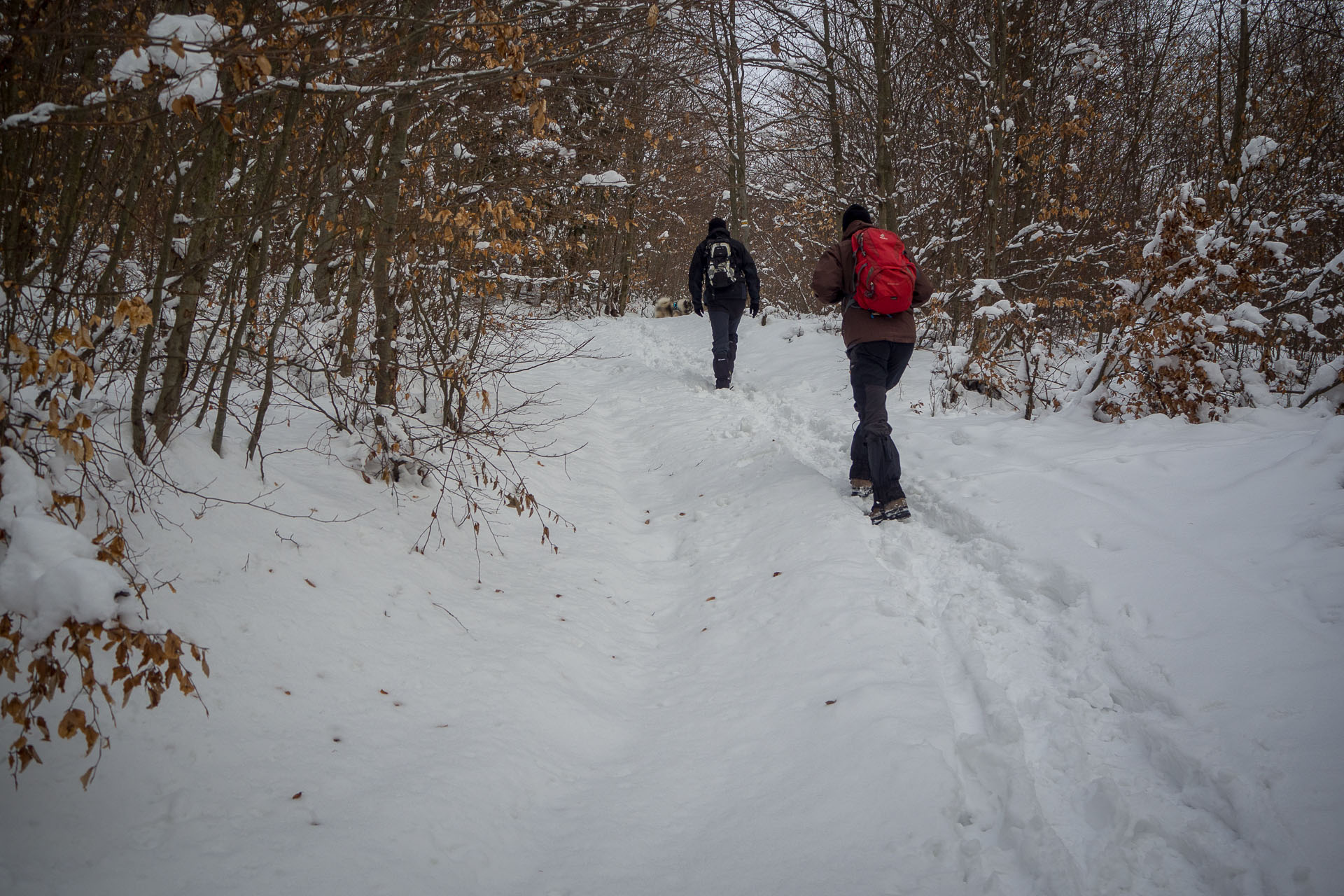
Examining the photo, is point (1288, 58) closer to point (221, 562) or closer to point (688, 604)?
point (688, 604)

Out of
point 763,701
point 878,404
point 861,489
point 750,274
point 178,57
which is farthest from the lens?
point 750,274

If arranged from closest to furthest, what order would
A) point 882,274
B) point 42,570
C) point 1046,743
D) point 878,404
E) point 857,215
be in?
point 42,570, point 1046,743, point 882,274, point 878,404, point 857,215

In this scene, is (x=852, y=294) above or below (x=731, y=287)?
below

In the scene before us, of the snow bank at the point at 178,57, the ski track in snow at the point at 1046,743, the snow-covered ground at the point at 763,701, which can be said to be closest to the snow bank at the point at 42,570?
the snow-covered ground at the point at 763,701

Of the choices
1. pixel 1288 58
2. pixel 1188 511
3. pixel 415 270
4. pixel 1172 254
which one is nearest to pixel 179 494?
pixel 415 270

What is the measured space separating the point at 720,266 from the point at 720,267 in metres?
0.01

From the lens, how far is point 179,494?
3377 millimetres

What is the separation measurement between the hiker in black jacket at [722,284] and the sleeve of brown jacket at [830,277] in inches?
152

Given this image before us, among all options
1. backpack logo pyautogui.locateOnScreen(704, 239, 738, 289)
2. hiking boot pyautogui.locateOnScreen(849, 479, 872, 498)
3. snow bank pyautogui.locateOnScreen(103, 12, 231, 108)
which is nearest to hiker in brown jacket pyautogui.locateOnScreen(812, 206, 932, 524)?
hiking boot pyautogui.locateOnScreen(849, 479, 872, 498)

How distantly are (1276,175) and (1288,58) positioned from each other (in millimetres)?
4564

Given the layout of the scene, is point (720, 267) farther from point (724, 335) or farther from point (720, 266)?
point (724, 335)

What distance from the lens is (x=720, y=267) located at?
8.73 m

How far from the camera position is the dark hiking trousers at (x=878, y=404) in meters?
4.66

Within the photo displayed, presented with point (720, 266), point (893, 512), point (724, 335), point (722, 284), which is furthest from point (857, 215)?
point (724, 335)
